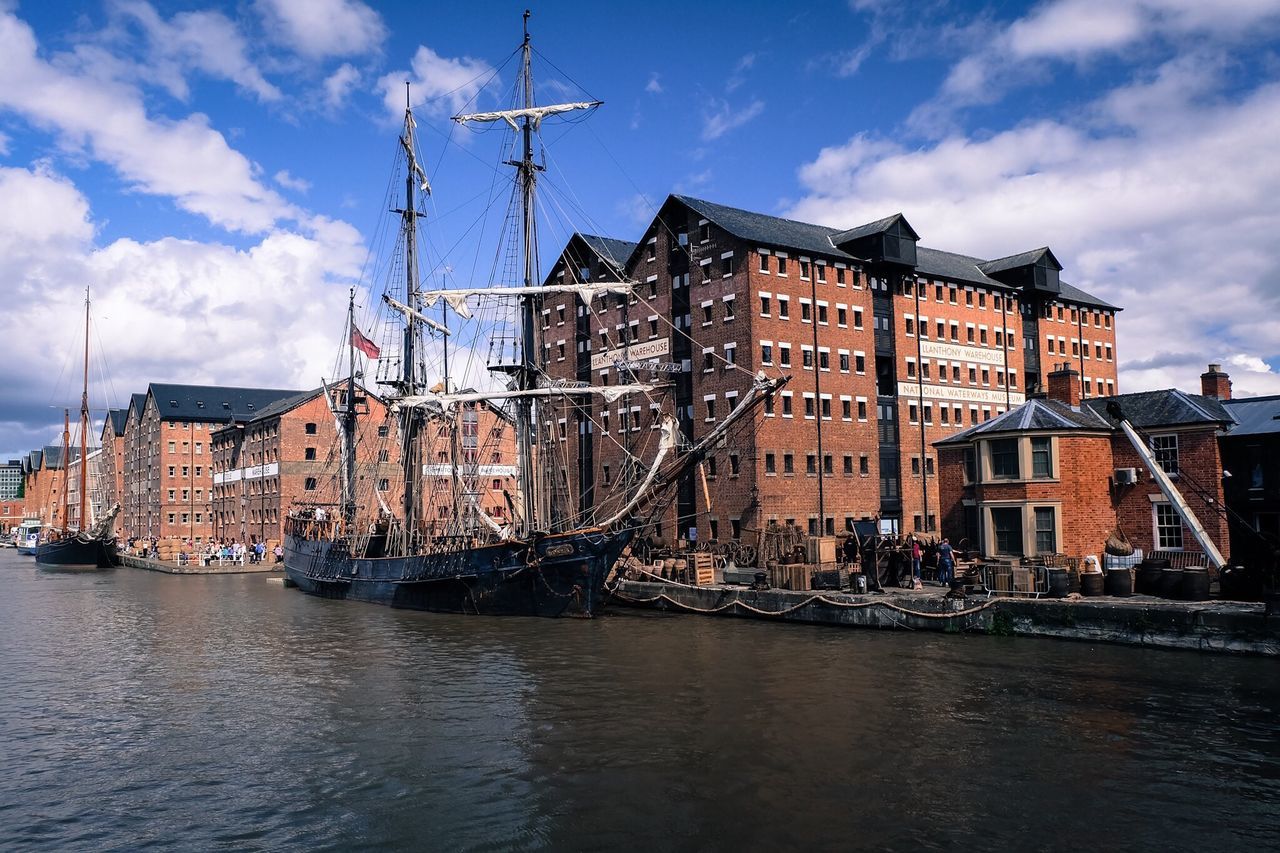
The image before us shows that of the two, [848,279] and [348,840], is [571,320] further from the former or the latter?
[348,840]

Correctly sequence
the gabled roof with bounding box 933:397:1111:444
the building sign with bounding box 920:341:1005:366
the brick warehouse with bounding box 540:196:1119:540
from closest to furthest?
the gabled roof with bounding box 933:397:1111:444, the brick warehouse with bounding box 540:196:1119:540, the building sign with bounding box 920:341:1005:366

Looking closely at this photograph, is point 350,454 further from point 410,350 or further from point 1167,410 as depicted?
point 1167,410

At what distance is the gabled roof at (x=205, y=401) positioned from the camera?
109750mm

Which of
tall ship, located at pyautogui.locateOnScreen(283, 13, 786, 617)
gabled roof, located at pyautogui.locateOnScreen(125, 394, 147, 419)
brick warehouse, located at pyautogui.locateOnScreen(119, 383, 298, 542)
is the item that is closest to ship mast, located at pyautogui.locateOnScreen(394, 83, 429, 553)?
tall ship, located at pyautogui.locateOnScreen(283, 13, 786, 617)

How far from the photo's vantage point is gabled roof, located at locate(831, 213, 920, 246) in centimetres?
5928

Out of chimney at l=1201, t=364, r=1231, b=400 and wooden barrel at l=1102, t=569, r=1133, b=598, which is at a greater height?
chimney at l=1201, t=364, r=1231, b=400

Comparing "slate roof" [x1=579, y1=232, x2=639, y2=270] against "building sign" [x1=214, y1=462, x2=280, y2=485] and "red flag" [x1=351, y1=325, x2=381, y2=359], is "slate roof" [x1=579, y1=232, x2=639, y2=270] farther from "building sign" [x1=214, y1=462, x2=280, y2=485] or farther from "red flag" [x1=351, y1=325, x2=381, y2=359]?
"building sign" [x1=214, y1=462, x2=280, y2=485]

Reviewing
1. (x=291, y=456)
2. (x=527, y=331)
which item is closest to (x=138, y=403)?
(x=291, y=456)

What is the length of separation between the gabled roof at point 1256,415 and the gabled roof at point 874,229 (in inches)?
977

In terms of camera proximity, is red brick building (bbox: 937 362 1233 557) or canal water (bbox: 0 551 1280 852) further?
red brick building (bbox: 937 362 1233 557)

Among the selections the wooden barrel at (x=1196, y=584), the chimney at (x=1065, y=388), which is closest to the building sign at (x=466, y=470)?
the chimney at (x=1065, y=388)

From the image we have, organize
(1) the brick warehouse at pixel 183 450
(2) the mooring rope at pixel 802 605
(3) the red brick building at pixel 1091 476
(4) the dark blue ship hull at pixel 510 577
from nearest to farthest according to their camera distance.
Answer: (2) the mooring rope at pixel 802 605, (3) the red brick building at pixel 1091 476, (4) the dark blue ship hull at pixel 510 577, (1) the brick warehouse at pixel 183 450

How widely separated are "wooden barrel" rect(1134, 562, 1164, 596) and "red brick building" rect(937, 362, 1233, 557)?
4.34 meters

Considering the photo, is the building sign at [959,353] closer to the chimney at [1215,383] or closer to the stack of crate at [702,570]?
the chimney at [1215,383]
